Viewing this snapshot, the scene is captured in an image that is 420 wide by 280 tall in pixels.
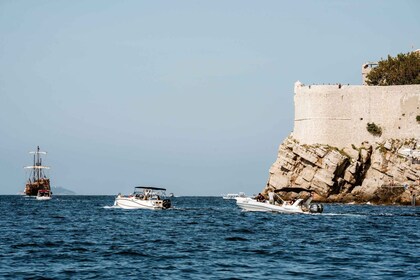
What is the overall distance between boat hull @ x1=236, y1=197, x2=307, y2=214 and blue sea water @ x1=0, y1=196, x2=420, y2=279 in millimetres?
8692

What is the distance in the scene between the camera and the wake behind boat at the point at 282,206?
2299 inches

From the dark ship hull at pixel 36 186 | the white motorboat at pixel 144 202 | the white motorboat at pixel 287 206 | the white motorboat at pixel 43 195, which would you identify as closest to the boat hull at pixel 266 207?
the white motorboat at pixel 287 206

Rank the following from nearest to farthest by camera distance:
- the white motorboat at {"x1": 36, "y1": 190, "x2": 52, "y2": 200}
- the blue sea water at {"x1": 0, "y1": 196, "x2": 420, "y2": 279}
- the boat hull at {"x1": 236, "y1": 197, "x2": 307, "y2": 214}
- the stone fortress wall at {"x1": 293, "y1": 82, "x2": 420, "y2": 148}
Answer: the blue sea water at {"x1": 0, "y1": 196, "x2": 420, "y2": 279} < the boat hull at {"x1": 236, "y1": 197, "x2": 307, "y2": 214} < the stone fortress wall at {"x1": 293, "y1": 82, "x2": 420, "y2": 148} < the white motorboat at {"x1": 36, "y1": 190, "x2": 52, "y2": 200}

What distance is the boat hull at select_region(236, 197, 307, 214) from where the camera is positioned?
5831 centimetres

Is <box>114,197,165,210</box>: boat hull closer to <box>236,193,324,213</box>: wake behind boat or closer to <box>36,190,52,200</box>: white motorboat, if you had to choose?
<box>236,193,324,213</box>: wake behind boat

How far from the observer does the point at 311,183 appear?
8650 centimetres

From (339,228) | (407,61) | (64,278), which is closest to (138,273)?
(64,278)

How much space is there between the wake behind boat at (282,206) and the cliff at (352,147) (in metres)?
23.3

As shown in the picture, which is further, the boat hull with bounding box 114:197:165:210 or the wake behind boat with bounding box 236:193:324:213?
the boat hull with bounding box 114:197:165:210

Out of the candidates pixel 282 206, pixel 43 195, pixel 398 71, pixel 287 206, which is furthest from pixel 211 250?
pixel 43 195

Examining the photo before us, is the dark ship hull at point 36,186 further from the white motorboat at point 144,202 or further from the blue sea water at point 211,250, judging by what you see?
the blue sea water at point 211,250

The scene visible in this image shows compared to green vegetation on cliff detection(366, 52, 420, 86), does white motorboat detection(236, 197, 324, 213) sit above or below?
below

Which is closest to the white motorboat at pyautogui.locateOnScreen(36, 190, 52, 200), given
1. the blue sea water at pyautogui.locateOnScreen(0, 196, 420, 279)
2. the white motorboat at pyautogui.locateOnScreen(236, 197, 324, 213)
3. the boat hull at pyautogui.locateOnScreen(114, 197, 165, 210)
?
the boat hull at pyautogui.locateOnScreen(114, 197, 165, 210)

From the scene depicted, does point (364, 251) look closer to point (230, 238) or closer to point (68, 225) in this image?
point (230, 238)
